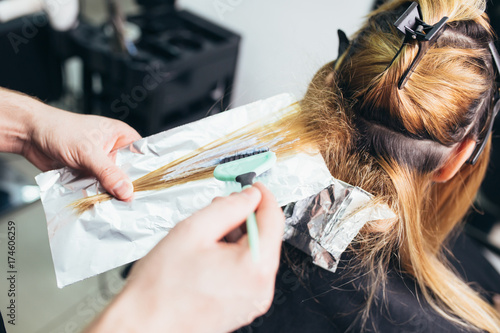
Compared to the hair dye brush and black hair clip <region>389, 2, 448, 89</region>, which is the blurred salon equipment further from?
black hair clip <region>389, 2, 448, 89</region>

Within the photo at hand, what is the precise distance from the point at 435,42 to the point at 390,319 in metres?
0.54

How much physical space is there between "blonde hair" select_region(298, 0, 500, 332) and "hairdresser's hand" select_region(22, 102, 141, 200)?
1.35 feet

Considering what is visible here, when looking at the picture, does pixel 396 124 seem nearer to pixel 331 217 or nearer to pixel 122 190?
pixel 331 217

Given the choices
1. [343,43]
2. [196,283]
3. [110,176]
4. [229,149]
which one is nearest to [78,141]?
[110,176]

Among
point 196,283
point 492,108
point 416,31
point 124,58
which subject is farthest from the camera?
point 124,58

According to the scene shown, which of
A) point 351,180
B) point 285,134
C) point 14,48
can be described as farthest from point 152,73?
point 351,180

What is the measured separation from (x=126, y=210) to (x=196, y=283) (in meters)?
A: 0.27

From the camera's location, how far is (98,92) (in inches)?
69.3

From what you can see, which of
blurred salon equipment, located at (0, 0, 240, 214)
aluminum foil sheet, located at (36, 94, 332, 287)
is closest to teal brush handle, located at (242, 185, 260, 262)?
aluminum foil sheet, located at (36, 94, 332, 287)

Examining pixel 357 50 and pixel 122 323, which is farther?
pixel 357 50

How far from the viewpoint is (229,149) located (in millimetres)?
720

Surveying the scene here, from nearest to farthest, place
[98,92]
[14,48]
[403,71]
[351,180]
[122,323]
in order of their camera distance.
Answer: [122,323] → [403,71] → [351,180] → [14,48] → [98,92]

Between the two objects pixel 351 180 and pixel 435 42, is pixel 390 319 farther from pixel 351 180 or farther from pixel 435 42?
pixel 435 42

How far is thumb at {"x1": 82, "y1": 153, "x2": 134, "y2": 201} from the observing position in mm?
662
